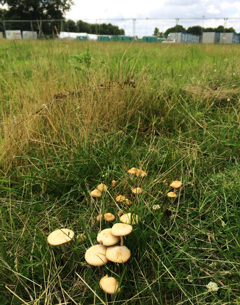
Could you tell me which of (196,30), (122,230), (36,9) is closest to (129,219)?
(122,230)

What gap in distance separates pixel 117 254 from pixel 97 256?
92 mm

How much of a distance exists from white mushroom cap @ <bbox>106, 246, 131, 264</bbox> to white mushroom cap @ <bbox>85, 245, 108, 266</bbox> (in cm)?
3

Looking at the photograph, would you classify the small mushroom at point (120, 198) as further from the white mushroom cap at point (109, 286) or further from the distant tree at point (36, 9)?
the distant tree at point (36, 9)

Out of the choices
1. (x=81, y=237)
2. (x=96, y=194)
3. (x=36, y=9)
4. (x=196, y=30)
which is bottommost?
(x=81, y=237)

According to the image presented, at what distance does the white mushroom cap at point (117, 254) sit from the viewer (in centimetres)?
103

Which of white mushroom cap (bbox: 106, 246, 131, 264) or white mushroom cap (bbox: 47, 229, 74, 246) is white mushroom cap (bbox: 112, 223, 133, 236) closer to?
white mushroom cap (bbox: 106, 246, 131, 264)

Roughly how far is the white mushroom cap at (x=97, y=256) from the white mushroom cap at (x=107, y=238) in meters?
0.03

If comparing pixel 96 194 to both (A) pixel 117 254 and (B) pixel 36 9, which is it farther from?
(B) pixel 36 9

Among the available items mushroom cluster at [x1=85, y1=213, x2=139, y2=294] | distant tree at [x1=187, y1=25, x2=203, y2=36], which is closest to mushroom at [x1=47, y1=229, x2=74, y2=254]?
mushroom cluster at [x1=85, y1=213, x2=139, y2=294]

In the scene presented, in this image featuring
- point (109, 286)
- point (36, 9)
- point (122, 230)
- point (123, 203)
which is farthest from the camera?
point (36, 9)

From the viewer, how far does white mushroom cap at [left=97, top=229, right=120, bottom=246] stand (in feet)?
3.55

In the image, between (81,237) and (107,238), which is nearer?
(107,238)

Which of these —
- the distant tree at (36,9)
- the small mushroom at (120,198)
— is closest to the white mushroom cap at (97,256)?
the small mushroom at (120,198)

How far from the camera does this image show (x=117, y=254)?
1051 millimetres
